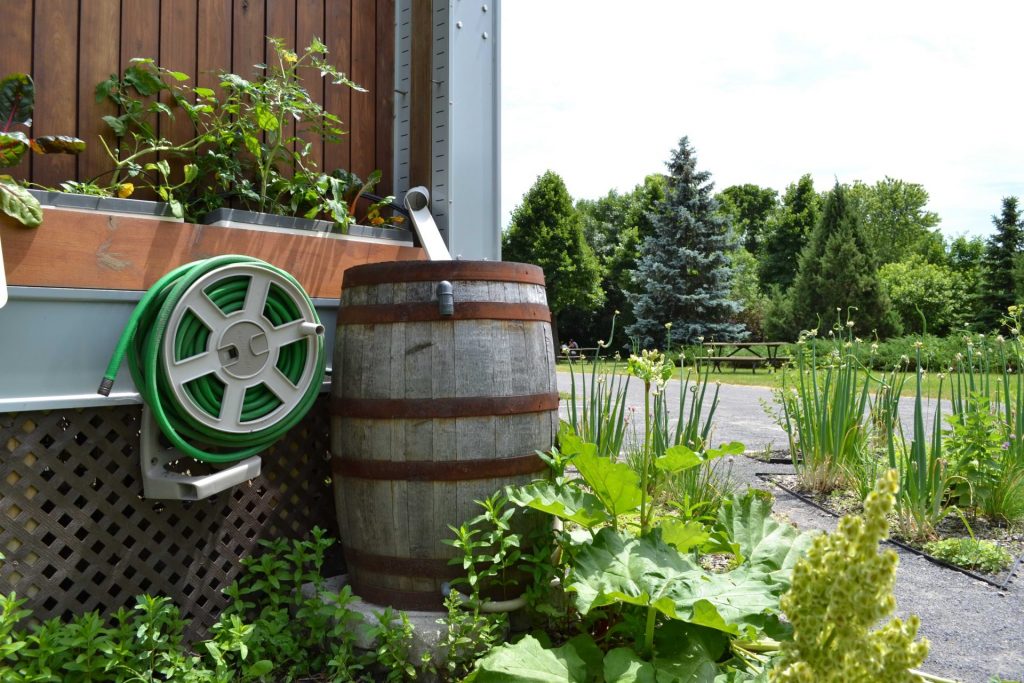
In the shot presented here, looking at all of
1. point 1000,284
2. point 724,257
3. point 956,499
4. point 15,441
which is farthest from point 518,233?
point 15,441

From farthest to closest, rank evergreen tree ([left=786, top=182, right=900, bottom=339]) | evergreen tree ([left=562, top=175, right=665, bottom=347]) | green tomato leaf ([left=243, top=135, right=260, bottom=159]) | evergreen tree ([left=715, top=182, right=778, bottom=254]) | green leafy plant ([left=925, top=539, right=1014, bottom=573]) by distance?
evergreen tree ([left=715, top=182, right=778, bottom=254]) → evergreen tree ([left=562, top=175, right=665, bottom=347]) → evergreen tree ([left=786, top=182, right=900, bottom=339]) → green leafy plant ([left=925, top=539, right=1014, bottom=573]) → green tomato leaf ([left=243, top=135, right=260, bottom=159])

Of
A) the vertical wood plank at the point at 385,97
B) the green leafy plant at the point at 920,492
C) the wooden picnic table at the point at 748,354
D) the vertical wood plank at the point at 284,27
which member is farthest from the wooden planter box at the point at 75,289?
the wooden picnic table at the point at 748,354

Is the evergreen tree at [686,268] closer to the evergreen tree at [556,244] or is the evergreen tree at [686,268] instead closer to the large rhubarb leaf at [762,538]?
the evergreen tree at [556,244]

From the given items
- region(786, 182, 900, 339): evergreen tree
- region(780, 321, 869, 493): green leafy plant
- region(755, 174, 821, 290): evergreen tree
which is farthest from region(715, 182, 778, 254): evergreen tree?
region(780, 321, 869, 493): green leafy plant

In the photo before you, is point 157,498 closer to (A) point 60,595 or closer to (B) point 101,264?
(A) point 60,595

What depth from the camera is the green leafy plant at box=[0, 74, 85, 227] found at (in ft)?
5.81

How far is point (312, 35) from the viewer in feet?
8.89

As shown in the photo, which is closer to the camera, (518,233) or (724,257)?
(724,257)

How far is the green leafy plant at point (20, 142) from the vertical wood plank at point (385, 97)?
118 cm

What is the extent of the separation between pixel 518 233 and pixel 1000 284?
46.0ft

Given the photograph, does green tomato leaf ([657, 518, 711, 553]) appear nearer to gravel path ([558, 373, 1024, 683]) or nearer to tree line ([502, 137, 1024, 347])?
gravel path ([558, 373, 1024, 683])

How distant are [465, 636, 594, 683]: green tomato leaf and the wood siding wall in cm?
178

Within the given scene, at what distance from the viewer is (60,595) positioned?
1.87 metres

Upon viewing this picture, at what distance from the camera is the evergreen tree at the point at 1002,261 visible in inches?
814
